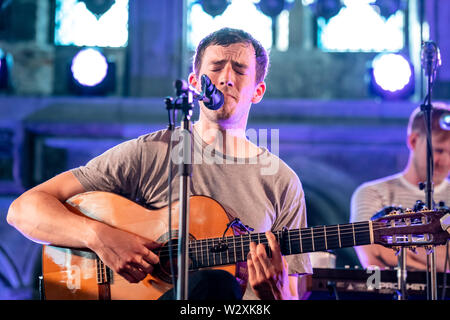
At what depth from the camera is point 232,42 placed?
3.57 m

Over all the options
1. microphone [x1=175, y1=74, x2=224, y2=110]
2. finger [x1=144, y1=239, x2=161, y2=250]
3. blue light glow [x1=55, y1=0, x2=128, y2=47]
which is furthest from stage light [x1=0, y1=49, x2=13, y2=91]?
microphone [x1=175, y1=74, x2=224, y2=110]

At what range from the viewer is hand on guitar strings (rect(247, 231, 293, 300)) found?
2863 mm

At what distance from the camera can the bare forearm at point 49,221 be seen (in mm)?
3098

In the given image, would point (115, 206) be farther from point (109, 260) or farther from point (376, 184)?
point (376, 184)

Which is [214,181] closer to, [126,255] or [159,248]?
[159,248]

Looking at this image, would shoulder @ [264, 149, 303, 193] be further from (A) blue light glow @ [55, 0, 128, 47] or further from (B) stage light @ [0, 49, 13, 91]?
(B) stage light @ [0, 49, 13, 91]

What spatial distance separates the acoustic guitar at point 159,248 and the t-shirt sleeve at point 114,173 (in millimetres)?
124

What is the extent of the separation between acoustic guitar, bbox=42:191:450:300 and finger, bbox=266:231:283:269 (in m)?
0.05

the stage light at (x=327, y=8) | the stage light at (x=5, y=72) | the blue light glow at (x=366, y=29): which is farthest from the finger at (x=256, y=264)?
the stage light at (x=5, y=72)

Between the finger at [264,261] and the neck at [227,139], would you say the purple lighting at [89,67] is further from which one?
the finger at [264,261]

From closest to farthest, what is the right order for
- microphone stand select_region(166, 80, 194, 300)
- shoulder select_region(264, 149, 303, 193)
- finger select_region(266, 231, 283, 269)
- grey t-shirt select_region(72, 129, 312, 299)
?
microphone stand select_region(166, 80, 194, 300) → finger select_region(266, 231, 283, 269) → grey t-shirt select_region(72, 129, 312, 299) → shoulder select_region(264, 149, 303, 193)

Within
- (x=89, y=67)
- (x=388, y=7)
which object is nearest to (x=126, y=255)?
(x=89, y=67)

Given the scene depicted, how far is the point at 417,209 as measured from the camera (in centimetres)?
269
